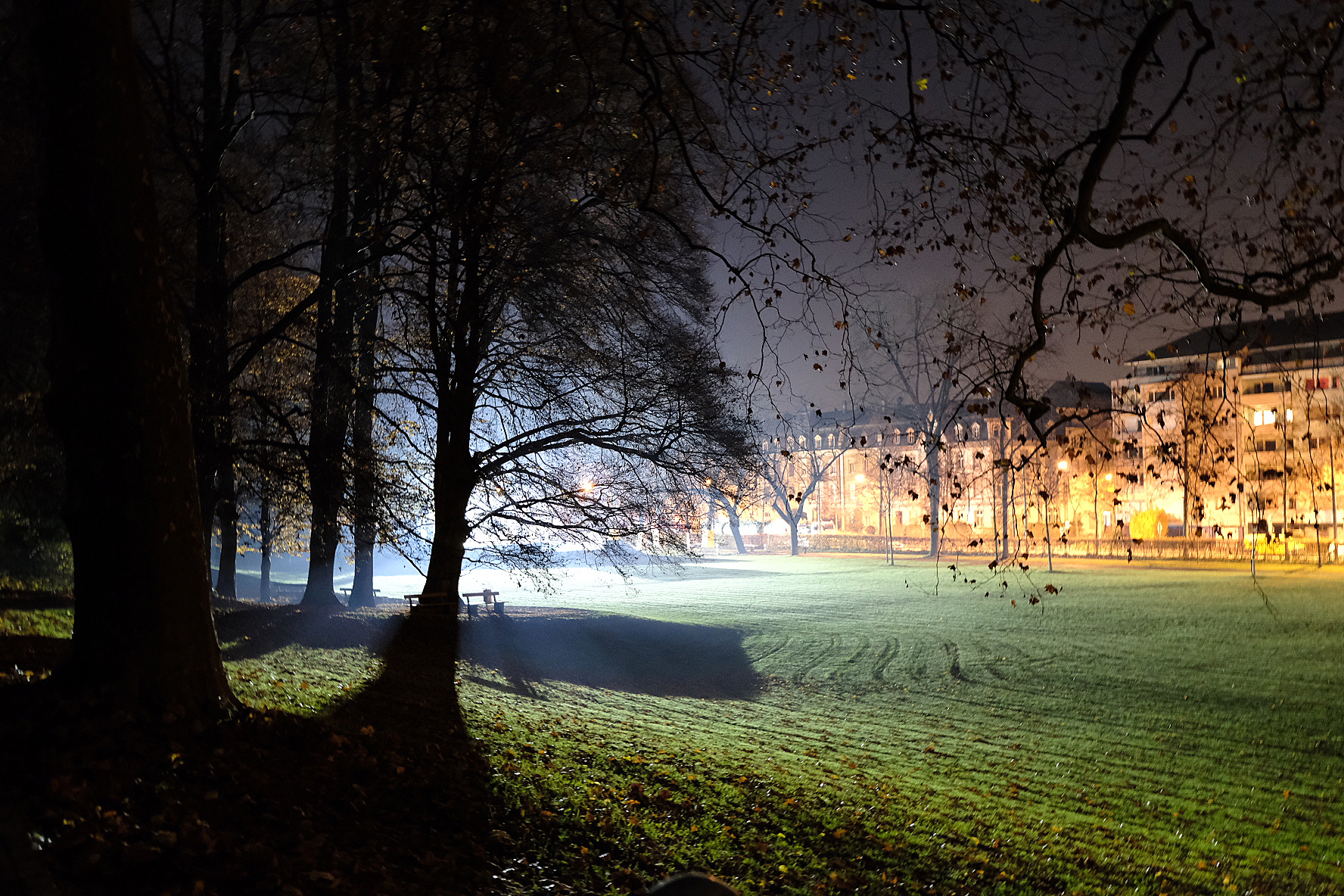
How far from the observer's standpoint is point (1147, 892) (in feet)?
22.8

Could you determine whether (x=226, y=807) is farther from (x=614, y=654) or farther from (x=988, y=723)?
(x=614, y=654)

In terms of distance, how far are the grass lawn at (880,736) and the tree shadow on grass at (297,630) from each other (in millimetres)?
91

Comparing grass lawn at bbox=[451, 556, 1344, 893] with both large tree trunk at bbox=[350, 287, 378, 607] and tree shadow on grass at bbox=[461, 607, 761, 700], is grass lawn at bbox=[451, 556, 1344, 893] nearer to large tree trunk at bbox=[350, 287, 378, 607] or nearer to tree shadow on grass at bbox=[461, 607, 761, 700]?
tree shadow on grass at bbox=[461, 607, 761, 700]

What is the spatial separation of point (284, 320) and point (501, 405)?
15.8 feet

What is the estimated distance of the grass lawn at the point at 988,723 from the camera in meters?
7.62

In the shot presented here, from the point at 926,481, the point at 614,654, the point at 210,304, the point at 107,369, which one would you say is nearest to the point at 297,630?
the point at 210,304

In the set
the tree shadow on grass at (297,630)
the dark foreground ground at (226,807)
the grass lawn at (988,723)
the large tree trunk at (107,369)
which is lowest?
the grass lawn at (988,723)

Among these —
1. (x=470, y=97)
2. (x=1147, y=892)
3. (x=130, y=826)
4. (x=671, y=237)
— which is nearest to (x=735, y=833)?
(x=1147, y=892)

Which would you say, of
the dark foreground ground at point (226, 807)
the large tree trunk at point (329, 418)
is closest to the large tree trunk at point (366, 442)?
the large tree trunk at point (329, 418)

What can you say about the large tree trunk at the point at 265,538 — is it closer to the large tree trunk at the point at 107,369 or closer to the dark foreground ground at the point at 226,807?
the large tree trunk at the point at 107,369

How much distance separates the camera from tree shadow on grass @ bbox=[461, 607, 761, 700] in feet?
52.5

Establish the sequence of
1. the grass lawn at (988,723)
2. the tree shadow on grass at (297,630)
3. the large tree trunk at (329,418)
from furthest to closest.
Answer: the tree shadow on grass at (297,630) < the large tree trunk at (329,418) < the grass lawn at (988,723)

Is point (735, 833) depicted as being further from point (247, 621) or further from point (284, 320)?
point (247, 621)

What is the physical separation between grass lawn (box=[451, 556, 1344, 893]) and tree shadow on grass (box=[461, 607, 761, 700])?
97mm
